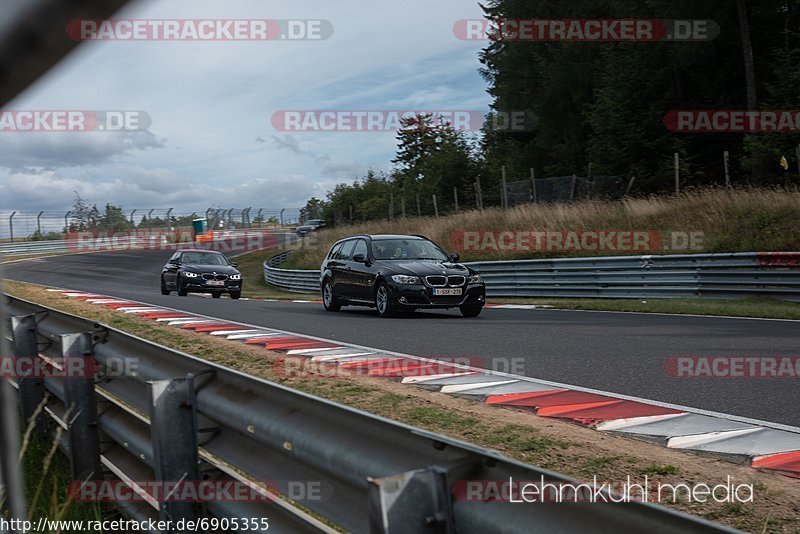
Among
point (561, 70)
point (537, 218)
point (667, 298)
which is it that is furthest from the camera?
point (561, 70)

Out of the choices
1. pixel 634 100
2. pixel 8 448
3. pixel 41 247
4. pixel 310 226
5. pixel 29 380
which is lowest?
pixel 29 380

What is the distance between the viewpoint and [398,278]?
15.3 m

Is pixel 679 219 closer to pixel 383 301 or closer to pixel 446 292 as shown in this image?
pixel 446 292

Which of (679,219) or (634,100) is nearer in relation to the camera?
(679,219)

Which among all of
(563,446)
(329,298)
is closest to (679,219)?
(329,298)

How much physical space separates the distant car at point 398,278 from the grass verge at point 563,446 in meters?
6.74

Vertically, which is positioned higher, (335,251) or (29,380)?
(335,251)

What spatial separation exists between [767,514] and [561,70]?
4294 cm

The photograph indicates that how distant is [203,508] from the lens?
11.8ft

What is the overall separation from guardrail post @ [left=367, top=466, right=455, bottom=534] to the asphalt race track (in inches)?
150

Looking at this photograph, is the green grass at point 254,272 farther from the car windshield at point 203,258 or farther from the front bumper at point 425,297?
the front bumper at point 425,297

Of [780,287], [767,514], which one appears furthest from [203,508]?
[780,287]

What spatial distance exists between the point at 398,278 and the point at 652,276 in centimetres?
694

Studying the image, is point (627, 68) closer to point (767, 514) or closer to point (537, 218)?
point (537, 218)
